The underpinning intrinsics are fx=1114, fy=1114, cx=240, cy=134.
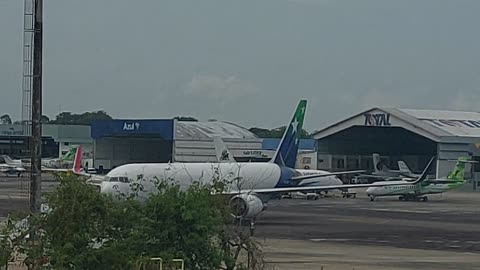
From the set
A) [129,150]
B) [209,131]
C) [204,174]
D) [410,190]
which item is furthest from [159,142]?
[204,174]

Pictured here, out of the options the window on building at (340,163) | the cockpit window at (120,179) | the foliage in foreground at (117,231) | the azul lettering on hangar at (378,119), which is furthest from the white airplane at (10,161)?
the foliage in foreground at (117,231)

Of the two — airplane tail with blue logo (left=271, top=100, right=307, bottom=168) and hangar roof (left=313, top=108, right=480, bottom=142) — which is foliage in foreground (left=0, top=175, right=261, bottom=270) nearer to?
airplane tail with blue logo (left=271, top=100, right=307, bottom=168)

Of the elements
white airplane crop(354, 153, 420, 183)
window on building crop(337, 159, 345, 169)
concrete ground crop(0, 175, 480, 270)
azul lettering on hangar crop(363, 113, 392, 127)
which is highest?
azul lettering on hangar crop(363, 113, 392, 127)

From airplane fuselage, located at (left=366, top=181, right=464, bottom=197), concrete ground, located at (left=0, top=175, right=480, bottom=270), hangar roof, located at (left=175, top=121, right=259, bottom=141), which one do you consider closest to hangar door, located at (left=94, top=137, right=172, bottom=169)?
hangar roof, located at (left=175, top=121, right=259, bottom=141)

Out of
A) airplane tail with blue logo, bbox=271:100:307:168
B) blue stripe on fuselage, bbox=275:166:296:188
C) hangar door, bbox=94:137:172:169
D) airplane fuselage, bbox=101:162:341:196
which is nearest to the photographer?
airplane fuselage, bbox=101:162:341:196

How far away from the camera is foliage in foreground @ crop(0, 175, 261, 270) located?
20.5 m

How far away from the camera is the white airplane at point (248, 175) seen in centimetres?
5444

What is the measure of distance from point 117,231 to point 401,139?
11066cm

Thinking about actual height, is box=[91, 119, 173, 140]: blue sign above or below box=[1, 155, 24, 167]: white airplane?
above

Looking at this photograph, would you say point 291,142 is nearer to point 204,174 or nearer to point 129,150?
point 204,174

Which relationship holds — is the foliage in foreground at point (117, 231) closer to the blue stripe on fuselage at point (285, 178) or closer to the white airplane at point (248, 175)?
the white airplane at point (248, 175)

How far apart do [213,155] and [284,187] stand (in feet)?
182

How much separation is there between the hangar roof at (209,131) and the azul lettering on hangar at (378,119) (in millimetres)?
19262

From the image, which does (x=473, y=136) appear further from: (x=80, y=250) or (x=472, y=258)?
(x=80, y=250)
